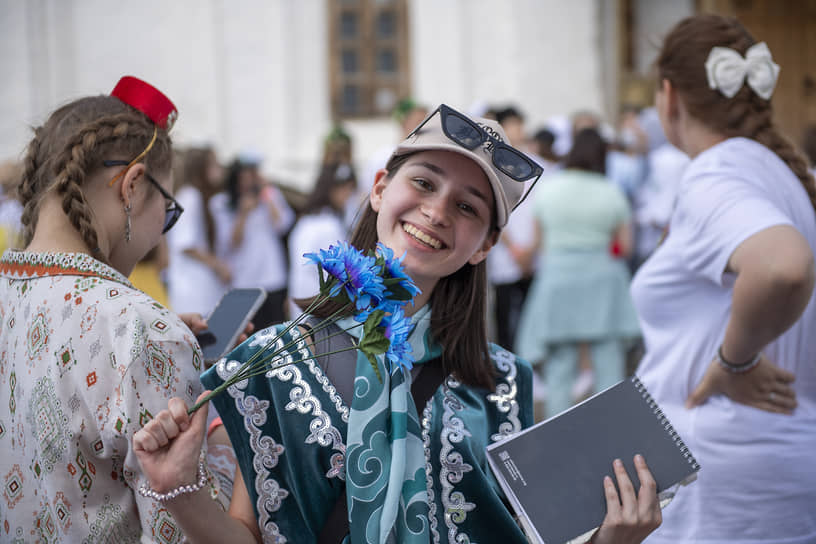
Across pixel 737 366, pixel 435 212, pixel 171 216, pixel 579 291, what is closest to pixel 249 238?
pixel 579 291

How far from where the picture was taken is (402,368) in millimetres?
1835

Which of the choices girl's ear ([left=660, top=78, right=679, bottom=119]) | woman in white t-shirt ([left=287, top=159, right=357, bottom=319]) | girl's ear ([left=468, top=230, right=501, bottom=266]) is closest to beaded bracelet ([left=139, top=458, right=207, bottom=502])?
girl's ear ([left=468, top=230, right=501, bottom=266])

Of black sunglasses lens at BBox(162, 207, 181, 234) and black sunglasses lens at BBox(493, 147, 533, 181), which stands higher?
black sunglasses lens at BBox(493, 147, 533, 181)

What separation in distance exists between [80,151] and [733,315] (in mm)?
1640

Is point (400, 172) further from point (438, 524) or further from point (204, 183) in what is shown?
point (204, 183)

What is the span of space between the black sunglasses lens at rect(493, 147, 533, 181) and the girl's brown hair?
0.50ft

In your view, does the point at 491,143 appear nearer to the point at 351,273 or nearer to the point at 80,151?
the point at 351,273

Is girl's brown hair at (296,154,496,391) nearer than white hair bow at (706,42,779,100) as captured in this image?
Yes

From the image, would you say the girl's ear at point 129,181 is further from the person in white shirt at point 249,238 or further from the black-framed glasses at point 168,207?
the person in white shirt at point 249,238

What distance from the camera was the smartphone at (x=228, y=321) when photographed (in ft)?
7.25

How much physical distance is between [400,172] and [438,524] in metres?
0.78

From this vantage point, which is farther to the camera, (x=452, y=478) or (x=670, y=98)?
(x=670, y=98)

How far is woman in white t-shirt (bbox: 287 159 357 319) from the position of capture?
626cm

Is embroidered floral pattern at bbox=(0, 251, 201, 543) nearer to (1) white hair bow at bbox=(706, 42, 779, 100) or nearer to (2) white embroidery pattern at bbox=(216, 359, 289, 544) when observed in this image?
(2) white embroidery pattern at bbox=(216, 359, 289, 544)
